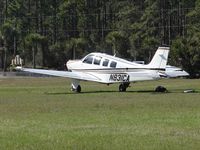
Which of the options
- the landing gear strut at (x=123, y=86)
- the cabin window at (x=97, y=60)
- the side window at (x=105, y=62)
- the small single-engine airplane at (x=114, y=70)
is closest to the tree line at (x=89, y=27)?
the small single-engine airplane at (x=114, y=70)

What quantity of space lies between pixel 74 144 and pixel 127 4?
11049 cm

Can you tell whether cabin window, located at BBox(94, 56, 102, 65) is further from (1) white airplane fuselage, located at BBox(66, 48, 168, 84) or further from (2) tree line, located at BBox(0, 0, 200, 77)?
(2) tree line, located at BBox(0, 0, 200, 77)

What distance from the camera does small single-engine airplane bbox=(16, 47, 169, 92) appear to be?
115 ft

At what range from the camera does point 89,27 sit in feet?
399

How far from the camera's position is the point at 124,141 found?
12.3 metres

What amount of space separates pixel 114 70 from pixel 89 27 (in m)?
85.8

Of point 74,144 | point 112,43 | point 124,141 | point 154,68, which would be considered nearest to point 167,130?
point 124,141

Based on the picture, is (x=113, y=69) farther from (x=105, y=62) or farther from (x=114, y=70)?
(x=105, y=62)

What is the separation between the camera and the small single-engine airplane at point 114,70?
3506 cm

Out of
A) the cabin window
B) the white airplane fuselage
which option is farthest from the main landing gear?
the cabin window

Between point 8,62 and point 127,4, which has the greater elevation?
point 127,4

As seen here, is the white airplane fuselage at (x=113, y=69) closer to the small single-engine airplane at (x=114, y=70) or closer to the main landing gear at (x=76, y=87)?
the small single-engine airplane at (x=114, y=70)

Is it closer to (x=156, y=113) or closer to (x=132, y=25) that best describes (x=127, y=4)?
(x=132, y=25)

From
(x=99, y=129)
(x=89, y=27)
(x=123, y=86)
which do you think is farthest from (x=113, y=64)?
(x=89, y=27)
